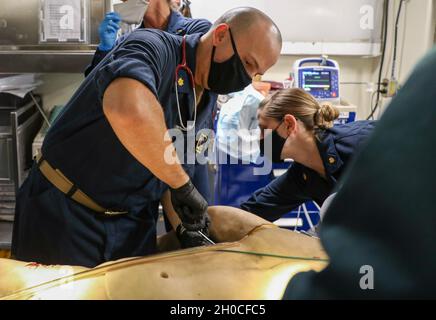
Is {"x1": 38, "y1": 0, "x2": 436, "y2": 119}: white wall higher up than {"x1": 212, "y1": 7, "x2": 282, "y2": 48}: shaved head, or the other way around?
{"x1": 212, "y1": 7, "x2": 282, "y2": 48}: shaved head

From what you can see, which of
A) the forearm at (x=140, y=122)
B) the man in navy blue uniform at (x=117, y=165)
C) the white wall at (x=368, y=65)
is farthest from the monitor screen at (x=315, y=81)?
the forearm at (x=140, y=122)

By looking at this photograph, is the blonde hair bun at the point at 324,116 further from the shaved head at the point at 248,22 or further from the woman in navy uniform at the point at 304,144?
the shaved head at the point at 248,22

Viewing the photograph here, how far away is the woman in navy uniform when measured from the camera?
1.61 meters

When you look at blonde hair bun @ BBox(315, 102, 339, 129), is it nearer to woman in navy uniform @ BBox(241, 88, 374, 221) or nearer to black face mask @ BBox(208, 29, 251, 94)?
woman in navy uniform @ BBox(241, 88, 374, 221)

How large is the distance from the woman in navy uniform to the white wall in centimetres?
116

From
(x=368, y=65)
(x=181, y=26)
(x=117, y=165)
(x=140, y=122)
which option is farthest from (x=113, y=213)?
(x=368, y=65)

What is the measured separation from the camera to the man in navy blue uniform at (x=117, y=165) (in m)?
1.21

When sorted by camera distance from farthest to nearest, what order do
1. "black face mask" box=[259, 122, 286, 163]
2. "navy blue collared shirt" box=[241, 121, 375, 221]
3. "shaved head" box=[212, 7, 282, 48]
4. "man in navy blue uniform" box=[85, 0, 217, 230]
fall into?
"man in navy blue uniform" box=[85, 0, 217, 230]
"black face mask" box=[259, 122, 286, 163]
"navy blue collared shirt" box=[241, 121, 375, 221]
"shaved head" box=[212, 7, 282, 48]

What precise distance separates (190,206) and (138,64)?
1.22ft

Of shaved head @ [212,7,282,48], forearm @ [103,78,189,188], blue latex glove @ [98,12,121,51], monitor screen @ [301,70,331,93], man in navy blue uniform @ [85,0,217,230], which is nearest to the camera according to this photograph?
forearm @ [103,78,189,188]

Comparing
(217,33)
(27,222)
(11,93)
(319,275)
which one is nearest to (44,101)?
(11,93)

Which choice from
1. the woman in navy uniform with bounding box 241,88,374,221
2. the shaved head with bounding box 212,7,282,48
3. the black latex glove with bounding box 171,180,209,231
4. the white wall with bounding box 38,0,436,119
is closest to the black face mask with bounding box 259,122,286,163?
the woman in navy uniform with bounding box 241,88,374,221

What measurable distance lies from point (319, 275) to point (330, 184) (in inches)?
50.6

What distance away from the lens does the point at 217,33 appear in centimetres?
129
